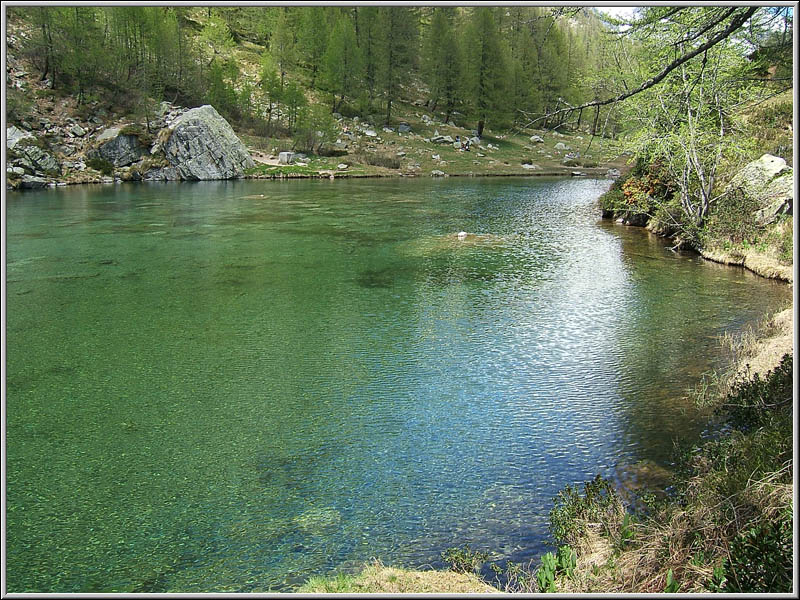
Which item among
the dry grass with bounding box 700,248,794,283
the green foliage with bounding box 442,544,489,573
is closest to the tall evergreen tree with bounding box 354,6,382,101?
the dry grass with bounding box 700,248,794,283

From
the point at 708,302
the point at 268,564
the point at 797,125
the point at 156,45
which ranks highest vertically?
the point at 156,45

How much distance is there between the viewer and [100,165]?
43938 mm

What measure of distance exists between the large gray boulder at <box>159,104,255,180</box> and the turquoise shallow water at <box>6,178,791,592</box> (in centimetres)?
2724

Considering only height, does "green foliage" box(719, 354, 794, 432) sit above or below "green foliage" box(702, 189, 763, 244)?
below

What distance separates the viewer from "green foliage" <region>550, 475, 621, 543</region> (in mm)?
5434

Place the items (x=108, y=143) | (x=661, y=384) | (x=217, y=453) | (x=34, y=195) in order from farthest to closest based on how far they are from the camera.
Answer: (x=108, y=143) → (x=34, y=195) → (x=661, y=384) → (x=217, y=453)

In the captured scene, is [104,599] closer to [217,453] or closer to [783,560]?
[217,453]

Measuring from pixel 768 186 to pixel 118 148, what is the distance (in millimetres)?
41315

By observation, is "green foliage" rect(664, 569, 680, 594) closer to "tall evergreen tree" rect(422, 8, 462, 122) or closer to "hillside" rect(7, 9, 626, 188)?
"hillside" rect(7, 9, 626, 188)

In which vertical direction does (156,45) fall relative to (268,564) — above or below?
above

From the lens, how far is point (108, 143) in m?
44.8

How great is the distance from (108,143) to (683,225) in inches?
1549

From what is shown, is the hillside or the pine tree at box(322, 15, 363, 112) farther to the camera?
the pine tree at box(322, 15, 363, 112)

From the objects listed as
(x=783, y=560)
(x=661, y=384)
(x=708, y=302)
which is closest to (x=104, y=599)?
(x=783, y=560)
